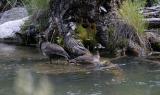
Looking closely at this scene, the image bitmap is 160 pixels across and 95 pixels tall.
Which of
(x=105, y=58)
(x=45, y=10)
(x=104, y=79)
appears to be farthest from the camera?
(x=45, y=10)

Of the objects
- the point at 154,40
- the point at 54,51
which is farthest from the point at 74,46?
the point at 154,40

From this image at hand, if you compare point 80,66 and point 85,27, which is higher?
point 85,27

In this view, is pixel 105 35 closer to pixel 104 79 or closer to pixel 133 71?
pixel 133 71

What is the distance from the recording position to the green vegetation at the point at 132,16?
11.1 meters

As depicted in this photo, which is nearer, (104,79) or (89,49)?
(104,79)

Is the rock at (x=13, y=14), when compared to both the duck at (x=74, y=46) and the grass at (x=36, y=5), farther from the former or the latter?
the duck at (x=74, y=46)

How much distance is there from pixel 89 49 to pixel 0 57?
238 cm

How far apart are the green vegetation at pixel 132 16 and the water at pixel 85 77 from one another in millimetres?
1012

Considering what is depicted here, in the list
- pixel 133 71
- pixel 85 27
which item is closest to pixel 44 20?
pixel 85 27

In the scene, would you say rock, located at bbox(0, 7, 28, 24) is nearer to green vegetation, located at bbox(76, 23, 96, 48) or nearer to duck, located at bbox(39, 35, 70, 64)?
green vegetation, located at bbox(76, 23, 96, 48)

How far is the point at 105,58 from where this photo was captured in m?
10.6

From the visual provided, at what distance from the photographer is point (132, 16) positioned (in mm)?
11055

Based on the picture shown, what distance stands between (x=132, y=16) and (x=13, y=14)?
6263 mm

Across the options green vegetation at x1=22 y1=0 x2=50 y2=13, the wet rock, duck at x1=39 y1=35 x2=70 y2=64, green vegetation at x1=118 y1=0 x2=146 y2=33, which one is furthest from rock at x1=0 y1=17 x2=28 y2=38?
the wet rock
